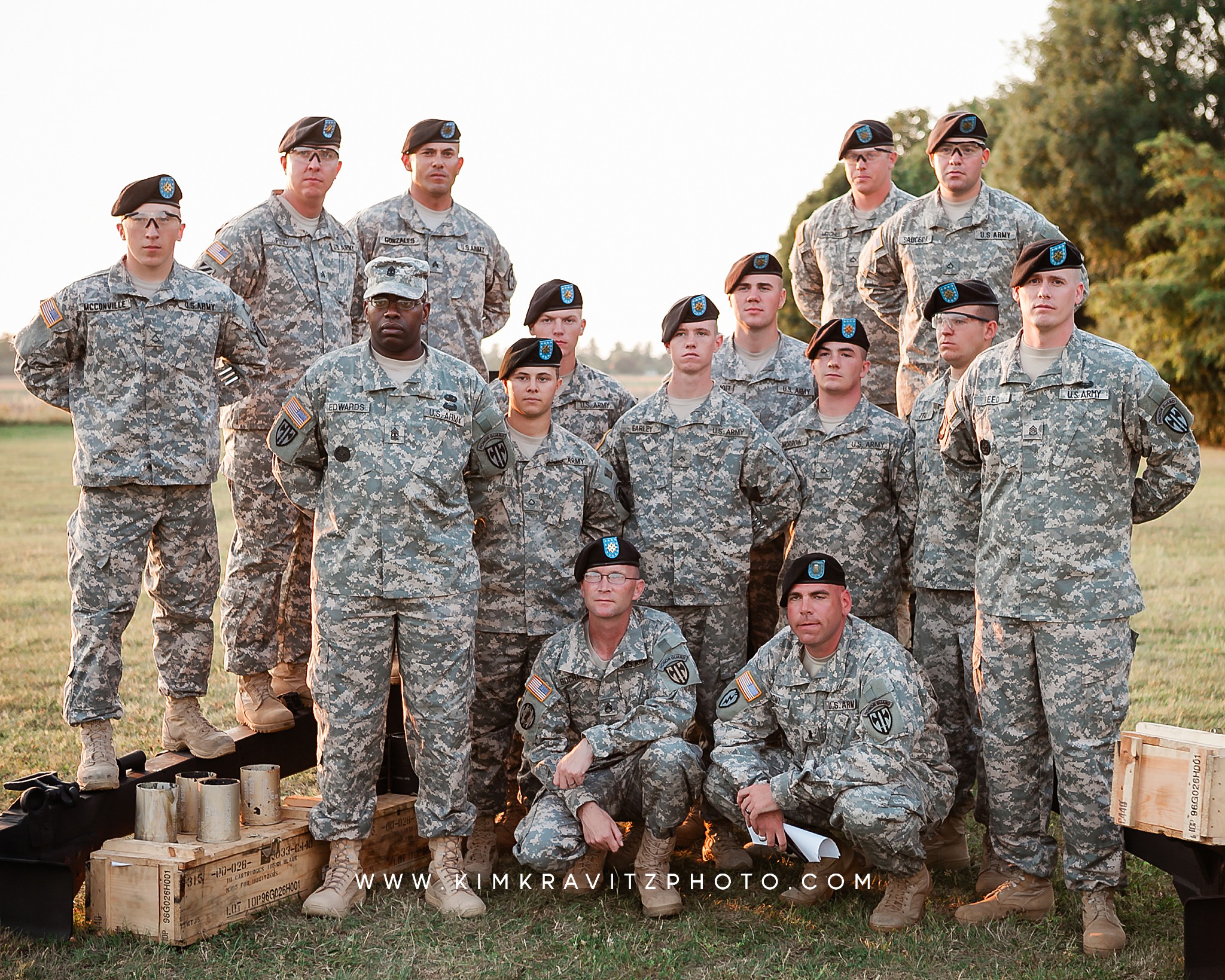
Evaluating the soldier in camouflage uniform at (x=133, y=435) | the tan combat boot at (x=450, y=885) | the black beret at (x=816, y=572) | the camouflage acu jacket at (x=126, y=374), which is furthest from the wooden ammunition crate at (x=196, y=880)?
the black beret at (x=816, y=572)

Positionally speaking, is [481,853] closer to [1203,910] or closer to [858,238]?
[1203,910]

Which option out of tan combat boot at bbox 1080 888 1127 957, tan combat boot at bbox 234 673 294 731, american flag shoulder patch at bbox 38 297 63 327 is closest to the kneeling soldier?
tan combat boot at bbox 1080 888 1127 957

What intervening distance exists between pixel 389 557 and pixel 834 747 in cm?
198

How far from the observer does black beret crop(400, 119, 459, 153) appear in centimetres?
643

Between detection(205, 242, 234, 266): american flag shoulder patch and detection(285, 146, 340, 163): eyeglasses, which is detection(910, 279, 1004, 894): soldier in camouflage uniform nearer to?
detection(285, 146, 340, 163): eyeglasses

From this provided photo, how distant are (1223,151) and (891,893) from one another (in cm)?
3092

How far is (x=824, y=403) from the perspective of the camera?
6.12 metres

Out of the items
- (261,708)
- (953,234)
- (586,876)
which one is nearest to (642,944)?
(586,876)

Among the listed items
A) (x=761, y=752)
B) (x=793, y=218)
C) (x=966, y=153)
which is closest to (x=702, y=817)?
(x=761, y=752)

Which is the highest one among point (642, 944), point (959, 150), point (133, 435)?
point (959, 150)

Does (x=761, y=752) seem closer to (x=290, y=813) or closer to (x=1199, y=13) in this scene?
(x=290, y=813)

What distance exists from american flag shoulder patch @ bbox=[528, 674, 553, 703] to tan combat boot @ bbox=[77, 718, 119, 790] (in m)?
1.75

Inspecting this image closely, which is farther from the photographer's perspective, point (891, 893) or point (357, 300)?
point (357, 300)

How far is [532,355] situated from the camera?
5.77 m
